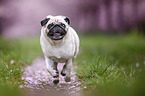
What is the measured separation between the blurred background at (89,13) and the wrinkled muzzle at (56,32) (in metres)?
12.5

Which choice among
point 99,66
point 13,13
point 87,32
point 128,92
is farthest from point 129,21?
point 128,92

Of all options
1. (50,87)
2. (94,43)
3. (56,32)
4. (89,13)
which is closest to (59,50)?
(56,32)

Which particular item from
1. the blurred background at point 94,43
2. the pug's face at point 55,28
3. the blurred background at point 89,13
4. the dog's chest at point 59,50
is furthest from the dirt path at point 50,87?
the blurred background at point 89,13

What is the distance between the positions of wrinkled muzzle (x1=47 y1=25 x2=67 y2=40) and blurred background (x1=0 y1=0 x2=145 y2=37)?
12.5m

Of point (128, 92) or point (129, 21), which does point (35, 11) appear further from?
point (128, 92)

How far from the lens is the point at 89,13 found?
2547 cm

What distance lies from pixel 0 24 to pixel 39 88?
1466 cm

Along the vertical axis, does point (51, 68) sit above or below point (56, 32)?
below

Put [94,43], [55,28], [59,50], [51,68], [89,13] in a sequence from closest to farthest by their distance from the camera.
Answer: [55,28] → [59,50] → [51,68] → [94,43] → [89,13]

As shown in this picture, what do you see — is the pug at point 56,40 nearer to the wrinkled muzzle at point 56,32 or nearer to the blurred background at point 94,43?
the wrinkled muzzle at point 56,32

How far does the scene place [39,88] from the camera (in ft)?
15.9

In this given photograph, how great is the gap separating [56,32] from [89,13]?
21.4m

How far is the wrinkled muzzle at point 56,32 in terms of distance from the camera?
4.52 meters

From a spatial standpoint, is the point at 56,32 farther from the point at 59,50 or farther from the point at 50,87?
the point at 50,87
